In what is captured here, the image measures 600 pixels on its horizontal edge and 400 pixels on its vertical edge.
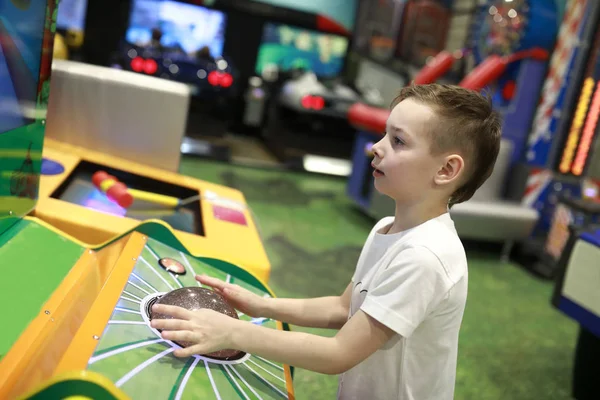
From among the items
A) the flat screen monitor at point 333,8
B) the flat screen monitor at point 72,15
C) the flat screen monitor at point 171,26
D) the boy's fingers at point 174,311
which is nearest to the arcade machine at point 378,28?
the flat screen monitor at point 333,8

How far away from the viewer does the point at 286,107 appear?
19.0 ft

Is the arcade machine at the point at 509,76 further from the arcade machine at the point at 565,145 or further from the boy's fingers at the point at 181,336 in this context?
the boy's fingers at the point at 181,336

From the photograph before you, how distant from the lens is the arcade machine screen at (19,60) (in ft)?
3.78

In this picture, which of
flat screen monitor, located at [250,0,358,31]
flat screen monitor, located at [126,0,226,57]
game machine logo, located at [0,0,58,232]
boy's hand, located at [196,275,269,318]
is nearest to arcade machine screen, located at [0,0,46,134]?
game machine logo, located at [0,0,58,232]

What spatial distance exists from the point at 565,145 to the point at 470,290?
58.9 inches

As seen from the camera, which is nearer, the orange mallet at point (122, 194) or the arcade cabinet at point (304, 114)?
the orange mallet at point (122, 194)

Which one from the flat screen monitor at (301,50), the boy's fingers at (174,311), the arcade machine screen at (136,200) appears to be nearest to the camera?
the boy's fingers at (174,311)

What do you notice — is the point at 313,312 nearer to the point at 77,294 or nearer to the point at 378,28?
the point at 77,294

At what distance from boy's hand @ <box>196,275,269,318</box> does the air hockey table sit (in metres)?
0.03

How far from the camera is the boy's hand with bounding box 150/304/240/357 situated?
0.93 metres

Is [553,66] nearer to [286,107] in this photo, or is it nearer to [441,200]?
[286,107]

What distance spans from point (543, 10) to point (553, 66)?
400 mm

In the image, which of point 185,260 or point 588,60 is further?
point 588,60

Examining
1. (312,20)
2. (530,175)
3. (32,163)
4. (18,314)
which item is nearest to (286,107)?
(312,20)
